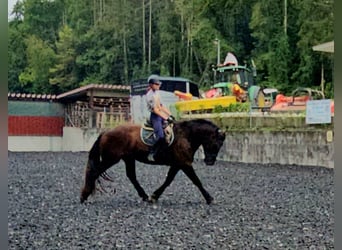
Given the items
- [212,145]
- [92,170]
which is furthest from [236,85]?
[92,170]

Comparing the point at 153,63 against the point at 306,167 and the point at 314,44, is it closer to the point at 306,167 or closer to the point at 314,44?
the point at 314,44

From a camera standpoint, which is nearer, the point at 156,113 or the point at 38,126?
the point at 38,126

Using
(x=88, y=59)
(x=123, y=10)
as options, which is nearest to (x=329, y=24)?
(x=123, y=10)

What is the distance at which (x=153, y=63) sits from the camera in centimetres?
204

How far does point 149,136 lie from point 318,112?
716mm

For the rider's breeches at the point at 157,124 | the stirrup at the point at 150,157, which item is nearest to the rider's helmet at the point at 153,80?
the rider's breeches at the point at 157,124

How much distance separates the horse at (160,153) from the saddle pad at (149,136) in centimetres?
1

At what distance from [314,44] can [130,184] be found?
945mm

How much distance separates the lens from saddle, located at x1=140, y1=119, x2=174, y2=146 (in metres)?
2.27

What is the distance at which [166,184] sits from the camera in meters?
2.32

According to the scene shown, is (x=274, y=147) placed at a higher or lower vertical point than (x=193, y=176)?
higher

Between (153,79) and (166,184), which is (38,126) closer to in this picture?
(153,79)

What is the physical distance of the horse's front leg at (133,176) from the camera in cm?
223

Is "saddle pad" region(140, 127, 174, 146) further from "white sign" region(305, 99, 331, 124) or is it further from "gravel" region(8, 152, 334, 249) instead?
"white sign" region(305, 99, 331, 124)
